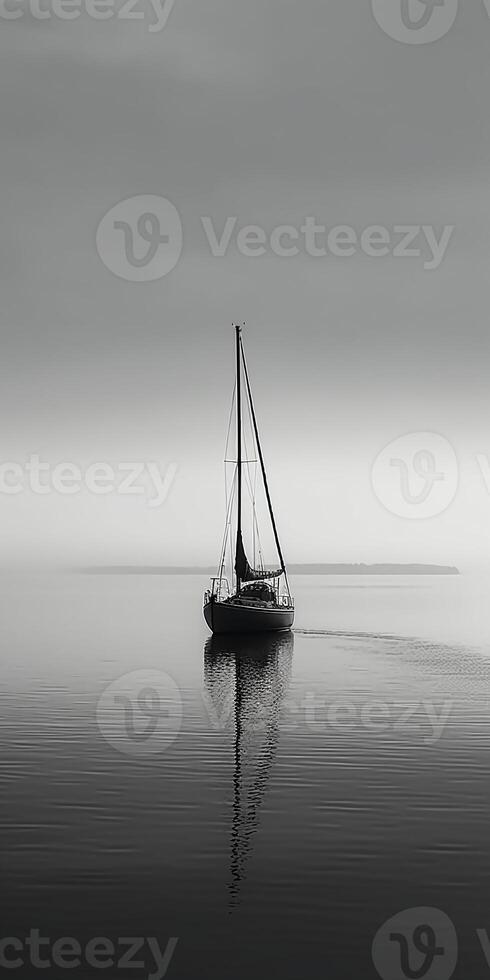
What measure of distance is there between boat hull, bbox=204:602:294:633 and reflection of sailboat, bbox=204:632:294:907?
6.35 feet

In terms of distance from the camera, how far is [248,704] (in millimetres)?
61344

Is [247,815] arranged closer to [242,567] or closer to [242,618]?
[242,618]

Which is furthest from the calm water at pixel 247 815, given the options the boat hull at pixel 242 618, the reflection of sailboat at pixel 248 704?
the boat hull at pixel 242 618

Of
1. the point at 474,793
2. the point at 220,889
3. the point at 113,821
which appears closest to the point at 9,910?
the point at 220,889

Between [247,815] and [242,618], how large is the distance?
68.9m

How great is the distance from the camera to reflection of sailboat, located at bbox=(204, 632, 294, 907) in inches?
1224

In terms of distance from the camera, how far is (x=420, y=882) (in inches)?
988

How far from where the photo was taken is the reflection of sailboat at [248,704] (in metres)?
31.1

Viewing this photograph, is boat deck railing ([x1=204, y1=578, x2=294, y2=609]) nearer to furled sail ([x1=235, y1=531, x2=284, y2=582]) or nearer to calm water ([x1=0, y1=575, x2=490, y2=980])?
furled sail ([x1=235, y1=531, x2=284, y2=582])

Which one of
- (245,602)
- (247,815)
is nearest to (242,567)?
(245,602)

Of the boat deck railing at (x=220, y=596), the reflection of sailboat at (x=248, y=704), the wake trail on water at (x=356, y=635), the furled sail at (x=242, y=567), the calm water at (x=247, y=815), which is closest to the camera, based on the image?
the calm water at (x=247, y=815)

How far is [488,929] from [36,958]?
9472 mm

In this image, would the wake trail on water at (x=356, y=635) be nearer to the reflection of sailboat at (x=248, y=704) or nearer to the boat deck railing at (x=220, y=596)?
the boat deck railing at (x=220, y=596)

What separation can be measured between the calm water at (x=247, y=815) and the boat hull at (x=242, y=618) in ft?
83.6
